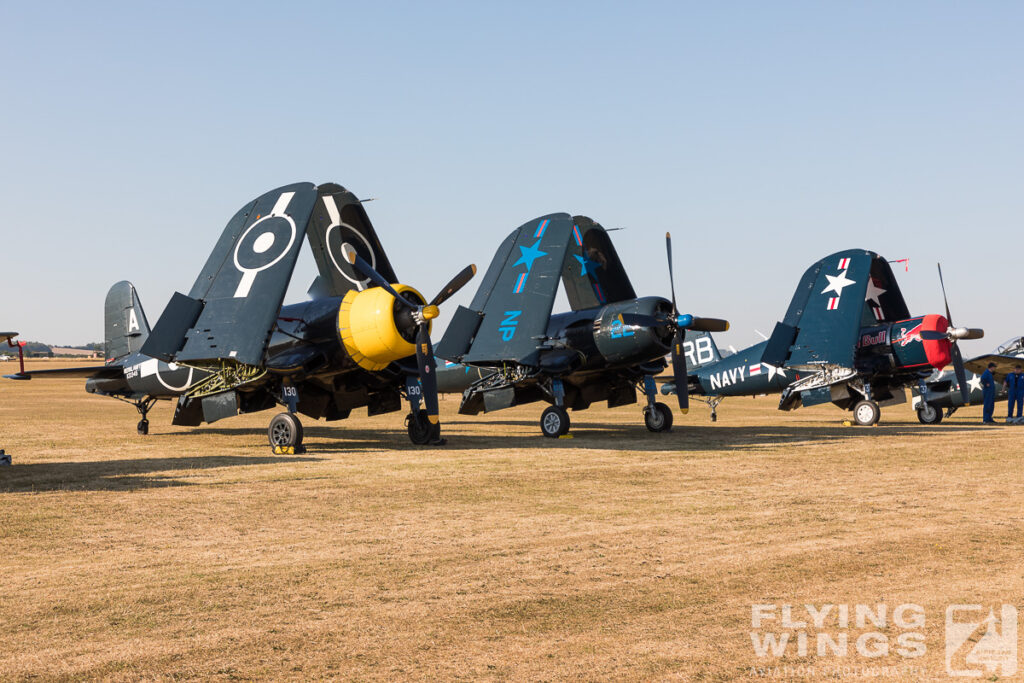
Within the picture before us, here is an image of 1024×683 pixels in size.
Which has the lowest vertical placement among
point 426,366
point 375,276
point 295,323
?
point 426,366

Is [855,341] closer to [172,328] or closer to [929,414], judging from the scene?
[929,414]

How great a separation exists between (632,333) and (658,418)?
3310mm

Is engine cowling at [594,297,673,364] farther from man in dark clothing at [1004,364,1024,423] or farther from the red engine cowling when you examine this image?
man in dark clothing at [1004,364,1024,423]

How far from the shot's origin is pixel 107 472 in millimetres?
14078

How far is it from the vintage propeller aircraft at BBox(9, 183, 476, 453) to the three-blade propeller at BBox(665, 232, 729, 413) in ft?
19.9

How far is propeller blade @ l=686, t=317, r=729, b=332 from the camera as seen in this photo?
22109 mm

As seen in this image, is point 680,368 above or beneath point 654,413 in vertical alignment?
above

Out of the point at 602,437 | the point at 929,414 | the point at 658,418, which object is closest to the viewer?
the point at 602,437

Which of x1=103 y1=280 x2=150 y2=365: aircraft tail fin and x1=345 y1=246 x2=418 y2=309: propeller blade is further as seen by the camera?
x1=103 y1=280 x2=150 y2=365: aircraft tail fin

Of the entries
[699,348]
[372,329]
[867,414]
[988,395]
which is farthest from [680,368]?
[988,395]

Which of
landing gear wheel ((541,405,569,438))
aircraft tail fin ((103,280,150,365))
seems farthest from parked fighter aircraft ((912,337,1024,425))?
aircraft tail fin ((103,280,150,365))

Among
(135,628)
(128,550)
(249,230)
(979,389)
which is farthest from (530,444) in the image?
(979,389)

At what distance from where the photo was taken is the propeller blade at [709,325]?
2211 cm

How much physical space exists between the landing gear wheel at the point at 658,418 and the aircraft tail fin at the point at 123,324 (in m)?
15.2
